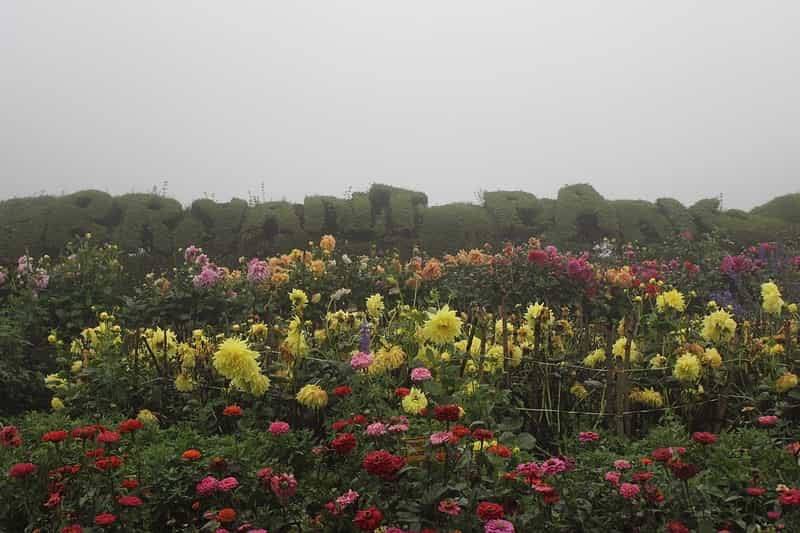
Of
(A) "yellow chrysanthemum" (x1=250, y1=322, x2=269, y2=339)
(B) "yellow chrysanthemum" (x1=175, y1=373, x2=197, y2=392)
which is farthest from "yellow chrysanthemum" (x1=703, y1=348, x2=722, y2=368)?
(B) "yellow chrysanthemum" (x1=175, y1=373, x2=197, y2=392)

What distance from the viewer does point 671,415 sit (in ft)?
8.96

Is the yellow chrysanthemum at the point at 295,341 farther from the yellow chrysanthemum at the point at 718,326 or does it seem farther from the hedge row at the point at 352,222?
the hedge row at the point at 352,222

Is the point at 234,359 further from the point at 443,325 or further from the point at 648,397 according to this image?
the point at 648,397

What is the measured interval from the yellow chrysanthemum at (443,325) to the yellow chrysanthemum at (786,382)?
4.91 ft

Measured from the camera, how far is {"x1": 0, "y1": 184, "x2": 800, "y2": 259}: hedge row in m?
11.8

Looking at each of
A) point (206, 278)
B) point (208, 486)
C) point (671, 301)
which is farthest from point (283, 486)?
point (206, 278)

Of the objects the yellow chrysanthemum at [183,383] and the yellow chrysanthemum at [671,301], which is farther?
the yellow chrysanthemum at [671,301]

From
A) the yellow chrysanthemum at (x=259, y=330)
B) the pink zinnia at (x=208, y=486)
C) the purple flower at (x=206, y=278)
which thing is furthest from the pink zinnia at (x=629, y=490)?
the purple flower at (x=206, y=278)

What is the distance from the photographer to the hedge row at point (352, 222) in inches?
466

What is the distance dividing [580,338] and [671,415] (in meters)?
1.24

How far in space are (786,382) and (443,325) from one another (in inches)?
61.9

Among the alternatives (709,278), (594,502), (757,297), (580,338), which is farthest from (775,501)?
(709,278)

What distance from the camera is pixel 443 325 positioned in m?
2.66

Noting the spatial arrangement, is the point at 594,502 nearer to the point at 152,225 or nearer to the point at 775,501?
the point at 775,501
